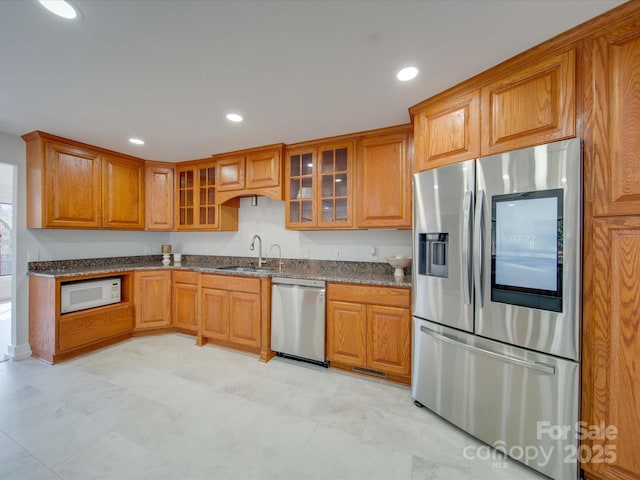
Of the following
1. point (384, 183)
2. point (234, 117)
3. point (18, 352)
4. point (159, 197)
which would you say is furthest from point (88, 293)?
point (384, 183)

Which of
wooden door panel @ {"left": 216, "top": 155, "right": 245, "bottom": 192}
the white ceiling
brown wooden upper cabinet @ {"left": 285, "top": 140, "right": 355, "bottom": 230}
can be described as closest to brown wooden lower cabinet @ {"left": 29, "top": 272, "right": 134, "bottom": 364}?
the white ceiling

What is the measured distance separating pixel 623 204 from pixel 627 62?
70 centimetres

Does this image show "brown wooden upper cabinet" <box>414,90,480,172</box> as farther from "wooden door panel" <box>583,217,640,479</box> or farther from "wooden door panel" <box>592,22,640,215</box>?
"wooden door panel" <box>583,217,640,479</box>

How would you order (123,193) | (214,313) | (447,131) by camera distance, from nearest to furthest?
(447,131), (214,313), (123,193)

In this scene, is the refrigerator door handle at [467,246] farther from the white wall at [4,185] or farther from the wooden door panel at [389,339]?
the white wall at [4,185]

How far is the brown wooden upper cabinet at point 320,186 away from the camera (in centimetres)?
283

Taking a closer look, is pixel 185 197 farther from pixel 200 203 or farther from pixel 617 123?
pixel 617 123

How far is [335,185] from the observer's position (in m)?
2.90

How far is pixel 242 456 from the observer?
160cm

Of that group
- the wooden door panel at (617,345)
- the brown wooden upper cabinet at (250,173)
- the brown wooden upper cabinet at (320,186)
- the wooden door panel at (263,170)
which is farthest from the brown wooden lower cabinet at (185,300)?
the wooden door panel at (617,345)

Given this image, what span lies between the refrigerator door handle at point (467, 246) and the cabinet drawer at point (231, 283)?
203 centimetres

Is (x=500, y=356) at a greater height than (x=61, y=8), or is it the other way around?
(x=61, y=8)

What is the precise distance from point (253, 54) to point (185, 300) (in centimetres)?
306

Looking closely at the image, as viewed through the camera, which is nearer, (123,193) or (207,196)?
(123,193)
